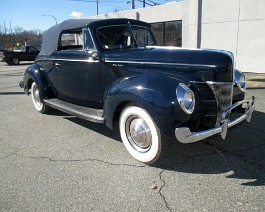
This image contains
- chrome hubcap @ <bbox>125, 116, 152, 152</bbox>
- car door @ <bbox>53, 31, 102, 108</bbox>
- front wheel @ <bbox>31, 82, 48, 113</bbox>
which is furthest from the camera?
front wheel @ <bbox>31, 82, 48, 113</bbox>

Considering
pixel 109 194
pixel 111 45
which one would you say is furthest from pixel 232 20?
pixel 109 194

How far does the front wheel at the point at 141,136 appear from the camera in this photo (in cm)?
336

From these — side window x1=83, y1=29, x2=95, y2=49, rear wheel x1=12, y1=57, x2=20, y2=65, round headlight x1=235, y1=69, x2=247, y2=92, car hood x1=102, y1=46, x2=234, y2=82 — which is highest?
side window x1=83, y1=29, x2=95, y2=49

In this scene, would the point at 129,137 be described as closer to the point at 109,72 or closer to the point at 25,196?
the point at 109,72

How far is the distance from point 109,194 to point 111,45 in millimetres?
2468

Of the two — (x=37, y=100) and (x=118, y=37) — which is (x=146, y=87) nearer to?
(x=118, y=37)

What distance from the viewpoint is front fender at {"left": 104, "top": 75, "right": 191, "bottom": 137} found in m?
3.10

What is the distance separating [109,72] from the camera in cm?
420

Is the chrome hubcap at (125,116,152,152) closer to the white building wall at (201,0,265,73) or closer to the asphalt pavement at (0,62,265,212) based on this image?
the asphalt pavement at (0,62,265,212)

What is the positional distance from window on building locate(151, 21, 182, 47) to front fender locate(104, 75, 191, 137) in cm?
1239

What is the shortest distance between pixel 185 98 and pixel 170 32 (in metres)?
13.7

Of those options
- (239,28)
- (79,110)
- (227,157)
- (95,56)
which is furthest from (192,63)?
(239,28)

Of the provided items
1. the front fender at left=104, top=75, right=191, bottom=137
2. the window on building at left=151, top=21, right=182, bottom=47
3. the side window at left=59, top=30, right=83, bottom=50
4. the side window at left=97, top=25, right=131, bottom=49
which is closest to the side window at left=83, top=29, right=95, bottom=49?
the side window at left=97, top=25, right=131, bottom=49

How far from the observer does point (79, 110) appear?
456cm
